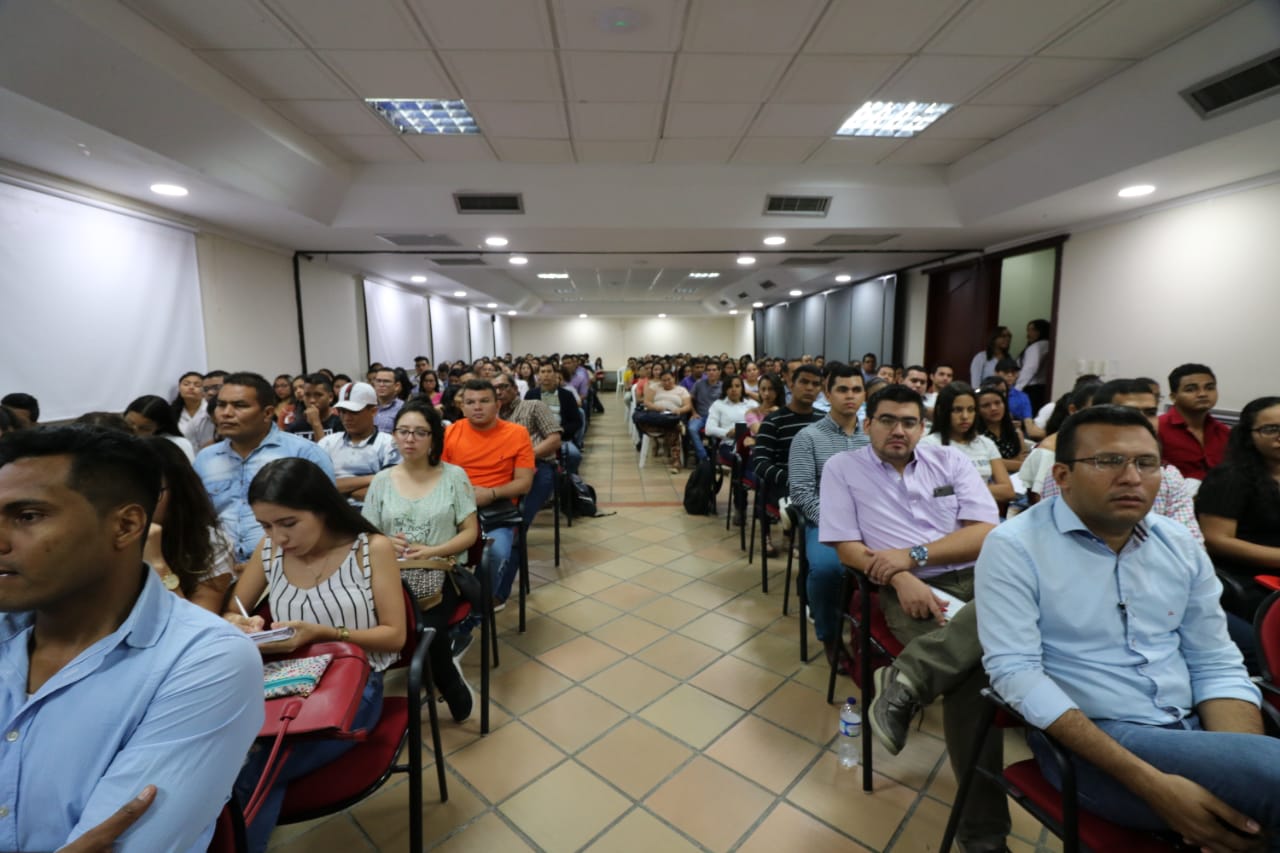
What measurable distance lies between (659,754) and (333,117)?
4.61 m

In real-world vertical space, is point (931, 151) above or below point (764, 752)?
above

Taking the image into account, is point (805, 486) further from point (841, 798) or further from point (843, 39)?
point (843, 39)

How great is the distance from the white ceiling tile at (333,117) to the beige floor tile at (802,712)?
4.47 meters

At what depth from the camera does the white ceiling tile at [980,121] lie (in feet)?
13.2

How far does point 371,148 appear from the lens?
15.2 feet

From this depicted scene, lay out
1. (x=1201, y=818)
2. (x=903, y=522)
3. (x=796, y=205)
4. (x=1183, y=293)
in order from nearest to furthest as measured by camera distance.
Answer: (x=1201, y=818)
(x=903, y=522)
(x=1183, y=293)
(x=796, y=205)

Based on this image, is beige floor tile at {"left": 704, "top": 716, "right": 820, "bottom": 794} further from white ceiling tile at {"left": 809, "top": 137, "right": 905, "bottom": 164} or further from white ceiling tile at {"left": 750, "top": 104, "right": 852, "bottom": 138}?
white ceiling tile at {"left": 809, "top": 137, "right": 905, "bottom": 164}

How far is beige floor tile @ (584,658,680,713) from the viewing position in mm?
2367

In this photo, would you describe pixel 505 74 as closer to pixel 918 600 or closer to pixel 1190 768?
pixel 918 600

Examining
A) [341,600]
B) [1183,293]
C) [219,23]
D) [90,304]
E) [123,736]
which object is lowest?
[341,600]

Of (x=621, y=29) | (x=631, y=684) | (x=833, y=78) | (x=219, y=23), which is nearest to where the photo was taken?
(x=631, y=684)

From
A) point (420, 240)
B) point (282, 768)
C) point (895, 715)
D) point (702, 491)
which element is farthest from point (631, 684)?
point (420, 240)

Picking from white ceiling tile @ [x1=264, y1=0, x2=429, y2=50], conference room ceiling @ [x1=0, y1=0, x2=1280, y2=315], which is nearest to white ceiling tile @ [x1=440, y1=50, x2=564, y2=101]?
conference room ceiling @ [x1=0, y1=0, x2=1280, y2=315]

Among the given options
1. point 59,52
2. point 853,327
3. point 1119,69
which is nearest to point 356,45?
point 59,52
